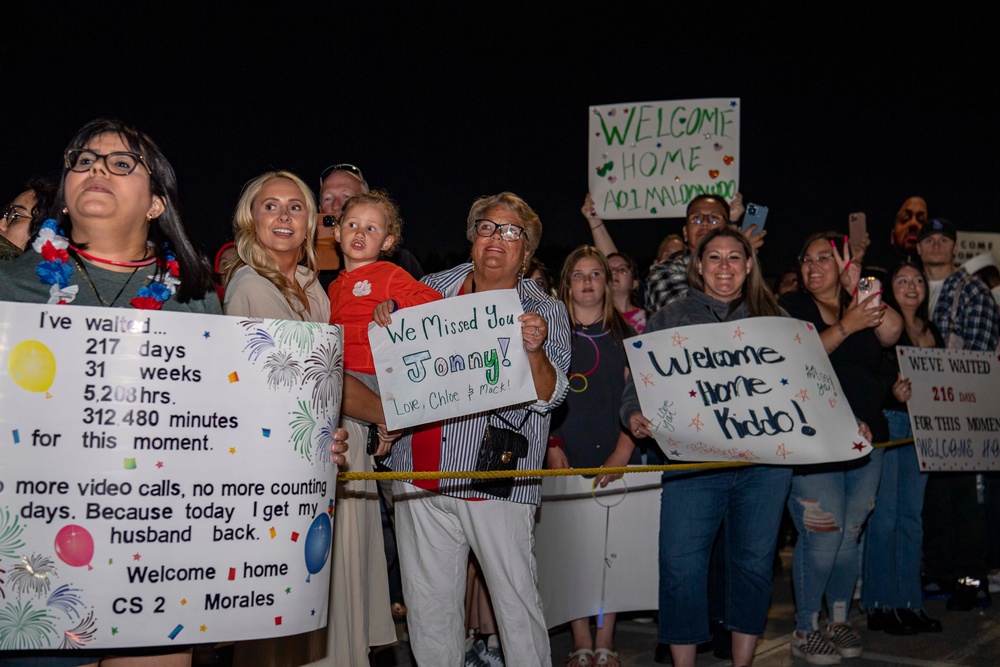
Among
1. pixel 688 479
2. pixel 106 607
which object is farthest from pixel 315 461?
pixel 688 479

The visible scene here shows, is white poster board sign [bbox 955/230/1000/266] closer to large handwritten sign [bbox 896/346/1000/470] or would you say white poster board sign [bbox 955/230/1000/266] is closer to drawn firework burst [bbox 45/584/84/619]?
large handwritten sign [bbox 896/346/1000/470]

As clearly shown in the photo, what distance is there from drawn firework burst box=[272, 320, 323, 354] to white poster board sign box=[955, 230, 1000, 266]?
9484mm

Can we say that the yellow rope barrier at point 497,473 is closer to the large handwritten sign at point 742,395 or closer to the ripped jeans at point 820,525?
the large handwritten sign at point 742,395

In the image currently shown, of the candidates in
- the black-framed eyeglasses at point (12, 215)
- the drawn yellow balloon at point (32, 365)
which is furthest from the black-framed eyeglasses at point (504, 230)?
the black-framed eyeglasses at point (12, 215)

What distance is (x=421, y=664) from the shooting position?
3.71 m

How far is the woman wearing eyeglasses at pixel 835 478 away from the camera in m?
4.96

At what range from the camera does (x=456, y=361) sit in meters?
3.54

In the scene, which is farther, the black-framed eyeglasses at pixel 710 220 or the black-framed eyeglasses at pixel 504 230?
the black-framed eyeglasses at pixel 710 220

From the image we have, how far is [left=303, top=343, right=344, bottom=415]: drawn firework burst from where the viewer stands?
8.80 feet

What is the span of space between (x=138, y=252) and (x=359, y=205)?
57.8 inches

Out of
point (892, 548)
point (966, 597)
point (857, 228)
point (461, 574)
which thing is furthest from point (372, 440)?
point (857, 228)

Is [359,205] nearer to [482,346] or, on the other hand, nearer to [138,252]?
[482,346]

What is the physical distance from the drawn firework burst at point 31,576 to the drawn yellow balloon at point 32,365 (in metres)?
0.42

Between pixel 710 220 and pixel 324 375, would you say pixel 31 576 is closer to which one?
pixel 324 375
